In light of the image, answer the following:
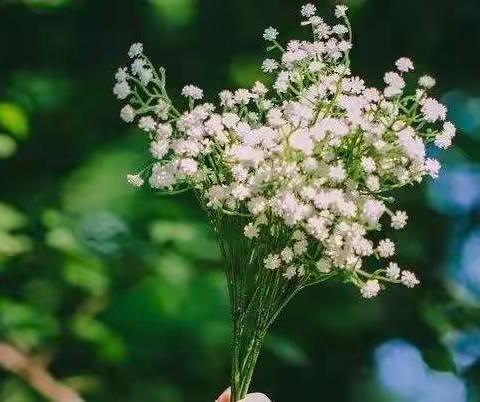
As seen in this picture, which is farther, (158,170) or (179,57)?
(179,57)

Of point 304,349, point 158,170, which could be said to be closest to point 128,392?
point 304,349

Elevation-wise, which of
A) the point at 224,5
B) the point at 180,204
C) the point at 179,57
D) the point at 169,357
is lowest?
the point at 169,357

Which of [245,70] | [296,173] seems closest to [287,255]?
[296,173]

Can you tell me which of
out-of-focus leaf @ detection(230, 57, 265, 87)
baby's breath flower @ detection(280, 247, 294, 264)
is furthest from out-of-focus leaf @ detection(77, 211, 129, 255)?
baby's breath flower @ detection(280, 247, 294, 264)

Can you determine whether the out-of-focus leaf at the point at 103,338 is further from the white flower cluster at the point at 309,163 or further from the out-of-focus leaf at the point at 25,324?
the white flower cluster at the point at 309,163

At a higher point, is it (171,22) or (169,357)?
(171,22)

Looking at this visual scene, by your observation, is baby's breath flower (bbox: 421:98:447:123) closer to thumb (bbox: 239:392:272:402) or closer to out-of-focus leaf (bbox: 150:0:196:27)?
thumb (bbox: 239:392:272:402)

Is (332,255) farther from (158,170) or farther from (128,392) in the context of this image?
(128,392)
